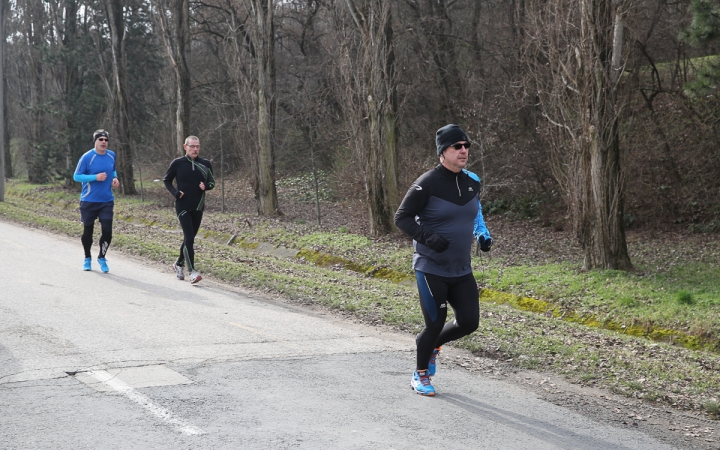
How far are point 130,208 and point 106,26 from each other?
1477 centimetres

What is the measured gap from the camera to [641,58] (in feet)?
65.4

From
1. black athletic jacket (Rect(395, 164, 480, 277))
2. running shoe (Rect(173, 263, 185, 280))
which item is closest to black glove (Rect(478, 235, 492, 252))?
black athletic jacket (Rect(395, 164, 480, 277))

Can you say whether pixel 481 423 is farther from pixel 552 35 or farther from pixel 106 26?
pixel 106 26

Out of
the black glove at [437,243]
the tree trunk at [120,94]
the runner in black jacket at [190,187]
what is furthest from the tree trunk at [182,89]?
the black glove at [437,243]

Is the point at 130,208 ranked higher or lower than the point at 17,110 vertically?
lower

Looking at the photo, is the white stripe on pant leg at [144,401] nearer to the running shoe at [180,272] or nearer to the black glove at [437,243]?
the black glove at [437,243]

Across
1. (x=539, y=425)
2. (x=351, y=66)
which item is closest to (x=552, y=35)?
(x=351, y=66)

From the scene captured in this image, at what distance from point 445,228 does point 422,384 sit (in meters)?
1.37

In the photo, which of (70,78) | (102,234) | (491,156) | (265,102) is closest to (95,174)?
(102,234)

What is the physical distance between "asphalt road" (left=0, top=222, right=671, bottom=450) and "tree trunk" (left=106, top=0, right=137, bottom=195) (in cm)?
2462

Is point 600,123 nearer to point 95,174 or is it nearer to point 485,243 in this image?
point 485,243

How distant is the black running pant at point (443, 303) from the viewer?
6504 millimetres

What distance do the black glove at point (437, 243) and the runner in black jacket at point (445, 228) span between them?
5.6 inches

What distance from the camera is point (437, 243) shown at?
6.14 metres
